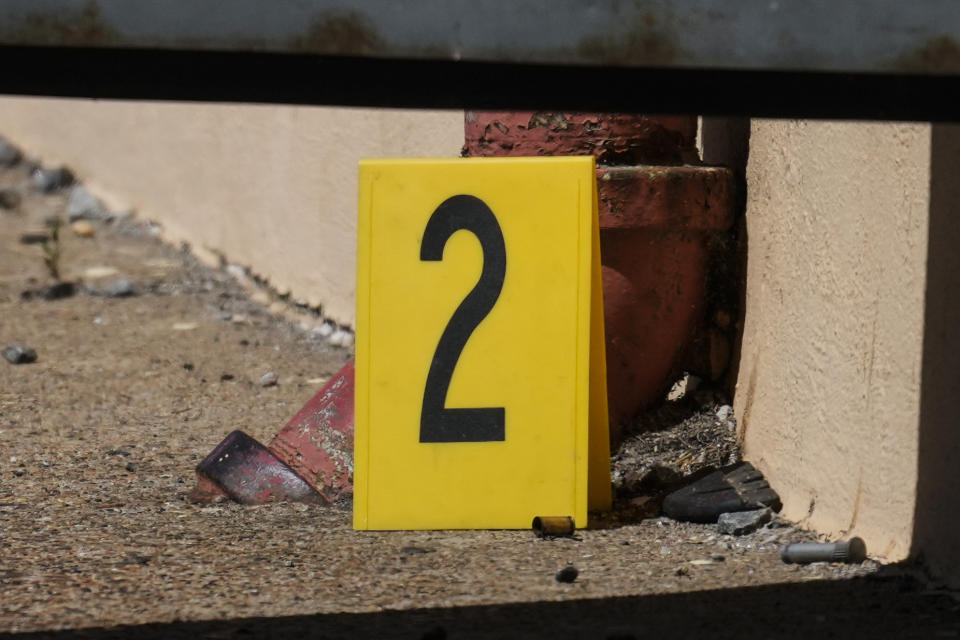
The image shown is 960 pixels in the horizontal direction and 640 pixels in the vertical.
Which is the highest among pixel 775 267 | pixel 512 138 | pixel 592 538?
pixel 512 138

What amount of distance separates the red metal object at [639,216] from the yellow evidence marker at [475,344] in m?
0.41

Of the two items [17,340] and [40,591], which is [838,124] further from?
[17,340]

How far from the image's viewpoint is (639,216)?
3.41 m

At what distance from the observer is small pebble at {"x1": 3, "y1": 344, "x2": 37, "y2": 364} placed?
4910mm

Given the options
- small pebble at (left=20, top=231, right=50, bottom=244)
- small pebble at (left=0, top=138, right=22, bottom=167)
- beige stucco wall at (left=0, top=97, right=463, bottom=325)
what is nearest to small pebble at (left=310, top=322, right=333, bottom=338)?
beige stucco wall at (left=0, top=97, right=463, bottom=325)

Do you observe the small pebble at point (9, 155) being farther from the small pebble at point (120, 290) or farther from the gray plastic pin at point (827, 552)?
the gray plastic pin at point (827, 552)

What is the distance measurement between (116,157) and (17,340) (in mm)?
2526

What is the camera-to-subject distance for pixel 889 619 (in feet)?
7.65

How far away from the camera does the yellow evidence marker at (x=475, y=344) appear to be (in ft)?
9.84

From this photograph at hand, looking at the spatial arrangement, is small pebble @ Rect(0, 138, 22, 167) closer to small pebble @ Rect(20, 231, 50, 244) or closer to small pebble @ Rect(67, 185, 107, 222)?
small pebble @ Rect(67, 185, 107, 222)

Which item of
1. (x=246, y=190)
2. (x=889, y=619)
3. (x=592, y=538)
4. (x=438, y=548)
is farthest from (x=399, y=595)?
(x=246, y=190)

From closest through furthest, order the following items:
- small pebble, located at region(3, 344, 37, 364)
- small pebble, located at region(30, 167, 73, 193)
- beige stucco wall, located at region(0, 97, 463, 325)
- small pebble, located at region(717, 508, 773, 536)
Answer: small pebble, located at region(717, 508, 773, 536), small pebble, located at region(3, 344, 37, 364), beige stucco wall, located at region(0, 97, 463, 325), small pebble, located at region(30, 167, 73, 193)

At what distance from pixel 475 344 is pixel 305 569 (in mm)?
651

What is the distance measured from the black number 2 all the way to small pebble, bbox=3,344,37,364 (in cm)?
244
